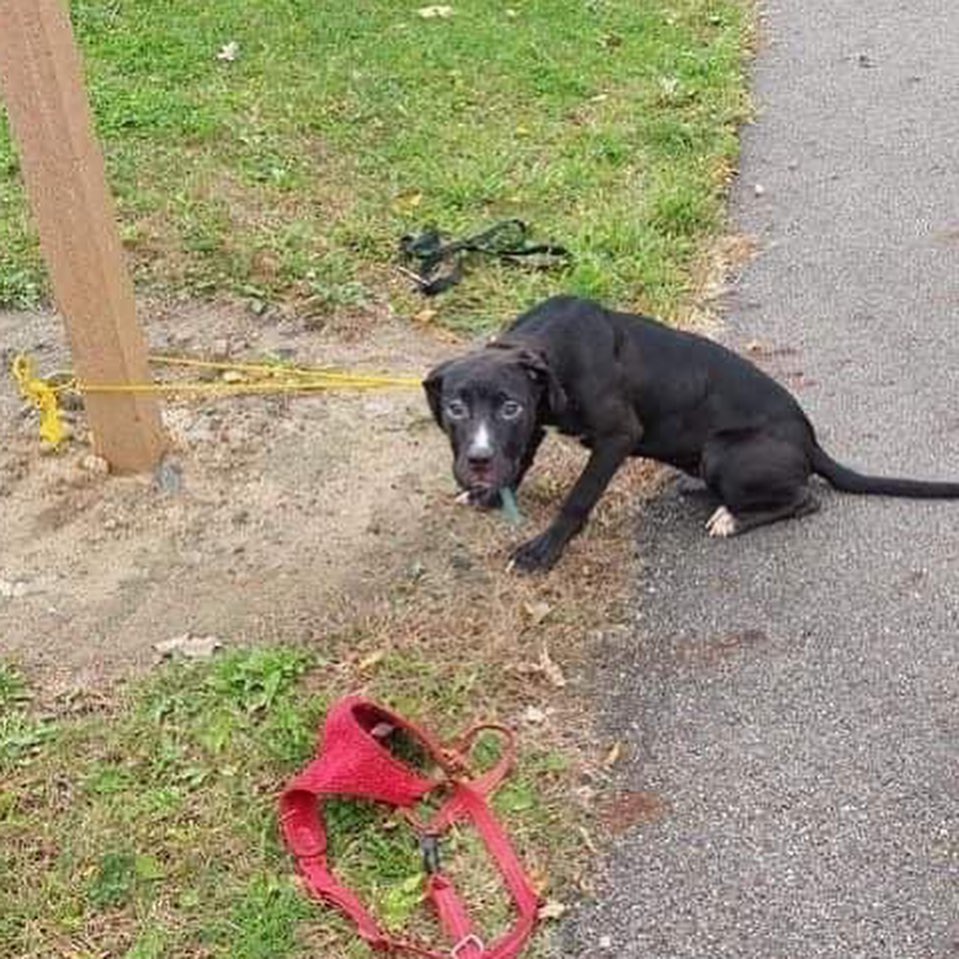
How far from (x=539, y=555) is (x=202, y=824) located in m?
1.26

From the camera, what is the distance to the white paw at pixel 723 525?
4.63 m

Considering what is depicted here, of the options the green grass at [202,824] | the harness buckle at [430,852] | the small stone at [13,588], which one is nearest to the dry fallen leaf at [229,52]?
the small stone at [13,588]

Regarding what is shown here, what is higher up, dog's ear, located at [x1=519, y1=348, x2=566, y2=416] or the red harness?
dog's ear, located at [x1=519, y1=348, x2=566, y2=416]

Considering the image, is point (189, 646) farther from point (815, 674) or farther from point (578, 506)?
point (815, 674)

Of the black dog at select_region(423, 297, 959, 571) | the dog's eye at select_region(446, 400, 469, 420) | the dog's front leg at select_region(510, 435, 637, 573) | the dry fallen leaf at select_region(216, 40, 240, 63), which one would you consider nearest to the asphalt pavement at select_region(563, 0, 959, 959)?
the black dog at select_region(423, 297, 959, 571)

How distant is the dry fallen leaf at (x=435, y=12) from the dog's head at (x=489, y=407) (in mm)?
5874

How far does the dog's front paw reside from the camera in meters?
4.43

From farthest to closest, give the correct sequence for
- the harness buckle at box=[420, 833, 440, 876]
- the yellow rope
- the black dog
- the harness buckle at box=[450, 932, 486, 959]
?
the yellow rope < the black dog < the harness buckle at box=[420, 833, 440, 876] < the harness buckle at box=[450, 932, 486, 959]

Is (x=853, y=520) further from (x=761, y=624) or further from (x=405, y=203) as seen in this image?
(x=405, y=203)

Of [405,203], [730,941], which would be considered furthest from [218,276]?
[730,941]

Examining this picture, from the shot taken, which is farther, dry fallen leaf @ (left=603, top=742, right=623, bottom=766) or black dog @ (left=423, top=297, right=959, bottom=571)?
black dog @ (left=423, top=297, right=959, bottom=571)

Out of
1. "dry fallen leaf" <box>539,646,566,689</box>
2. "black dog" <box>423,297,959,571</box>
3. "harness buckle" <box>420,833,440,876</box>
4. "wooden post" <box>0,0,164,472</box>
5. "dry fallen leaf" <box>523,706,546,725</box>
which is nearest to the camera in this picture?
"harness buckle" <box>420,833,440,876</box>

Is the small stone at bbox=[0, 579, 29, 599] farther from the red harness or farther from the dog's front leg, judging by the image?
the dog's front leg

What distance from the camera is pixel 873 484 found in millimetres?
4684
